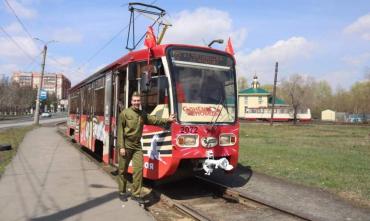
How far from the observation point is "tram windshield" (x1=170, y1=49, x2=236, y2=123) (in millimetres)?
9234

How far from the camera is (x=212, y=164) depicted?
30.0 feet

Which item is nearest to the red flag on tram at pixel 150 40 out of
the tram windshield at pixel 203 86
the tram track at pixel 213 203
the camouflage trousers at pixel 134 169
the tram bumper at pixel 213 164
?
the tram windshield at pixel 203 86

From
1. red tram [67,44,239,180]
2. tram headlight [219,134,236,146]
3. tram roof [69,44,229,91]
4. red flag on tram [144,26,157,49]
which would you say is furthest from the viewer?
red flag on tram [144,26,157,49]

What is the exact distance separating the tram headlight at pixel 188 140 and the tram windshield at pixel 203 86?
33cm

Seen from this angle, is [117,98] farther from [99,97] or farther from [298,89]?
[298,89]

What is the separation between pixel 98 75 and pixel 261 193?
715cm

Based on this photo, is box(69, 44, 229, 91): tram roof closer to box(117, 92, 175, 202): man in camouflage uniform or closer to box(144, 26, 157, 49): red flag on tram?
box(144, 26, 157, 49): red flag on tram

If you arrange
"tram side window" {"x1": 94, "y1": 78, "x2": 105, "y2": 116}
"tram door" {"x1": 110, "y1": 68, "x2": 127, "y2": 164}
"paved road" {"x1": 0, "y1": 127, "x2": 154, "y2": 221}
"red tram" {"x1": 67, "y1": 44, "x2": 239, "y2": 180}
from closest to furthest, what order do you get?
"paved road" {"x1": 0, "y1": 127, "x2": 154, "y2": 221}
"red tram" {"x1": 67, "y1": 44, "x2": 239, "y2": 180}
"tram door" {"x1": 110, "y1": 68, "x2": 127, "y2": 164}
"tram side window" {"x1": 94, "y1": 78, "x2": 105, "y2": 116}

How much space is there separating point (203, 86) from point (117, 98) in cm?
303

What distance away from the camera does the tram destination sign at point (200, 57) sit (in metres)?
9.42

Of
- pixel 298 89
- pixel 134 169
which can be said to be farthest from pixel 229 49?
pixel 298 89

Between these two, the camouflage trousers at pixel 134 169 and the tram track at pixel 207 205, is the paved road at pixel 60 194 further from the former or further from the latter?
A: the tram track at pixel 207 205

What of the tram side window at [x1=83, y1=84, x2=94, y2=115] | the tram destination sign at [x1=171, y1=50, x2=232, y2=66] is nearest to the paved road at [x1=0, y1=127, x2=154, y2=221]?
the tram side window at [x1=83, y1=84, x2=94, y2=115]

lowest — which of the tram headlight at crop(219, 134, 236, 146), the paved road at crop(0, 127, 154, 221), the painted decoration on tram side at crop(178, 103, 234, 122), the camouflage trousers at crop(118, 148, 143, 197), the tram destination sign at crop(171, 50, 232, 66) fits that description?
the paved road at crop(0, 127, 154, 221)
